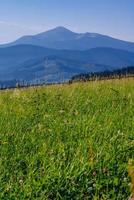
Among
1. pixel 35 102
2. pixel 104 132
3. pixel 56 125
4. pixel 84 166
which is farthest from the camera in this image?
pixel 35 102

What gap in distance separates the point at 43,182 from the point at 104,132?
242cm

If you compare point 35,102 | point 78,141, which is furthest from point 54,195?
point 35,102

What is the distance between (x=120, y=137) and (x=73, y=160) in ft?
4.72

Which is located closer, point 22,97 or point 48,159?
point 48,159

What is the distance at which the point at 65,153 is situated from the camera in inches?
225

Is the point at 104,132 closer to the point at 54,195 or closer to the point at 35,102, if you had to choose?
the point at 54,195

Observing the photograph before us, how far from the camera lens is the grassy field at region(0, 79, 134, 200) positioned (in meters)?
4.48

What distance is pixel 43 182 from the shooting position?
14.6 ft

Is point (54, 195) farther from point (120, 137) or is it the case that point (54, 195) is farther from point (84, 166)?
point (120, 137)

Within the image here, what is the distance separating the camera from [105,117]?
7988 mm

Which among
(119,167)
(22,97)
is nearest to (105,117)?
(119,167)

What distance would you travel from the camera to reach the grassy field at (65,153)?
448 centimetres

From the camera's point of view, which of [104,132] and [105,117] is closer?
[104,132]

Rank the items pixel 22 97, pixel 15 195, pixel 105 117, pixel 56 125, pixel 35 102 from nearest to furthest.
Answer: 1. pixel 15 195
2. pixel 56 125
3. pixel 105 117
4. pixel 35 102
5. pixel 22 97
